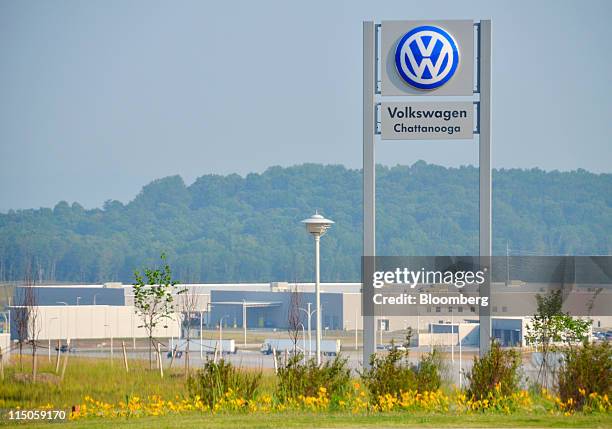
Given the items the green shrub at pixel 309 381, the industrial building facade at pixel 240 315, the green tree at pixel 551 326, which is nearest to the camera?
the green shrub at pixel 309 381

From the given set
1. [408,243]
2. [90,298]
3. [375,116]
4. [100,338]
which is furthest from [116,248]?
[375,116]

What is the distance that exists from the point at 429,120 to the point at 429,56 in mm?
1074

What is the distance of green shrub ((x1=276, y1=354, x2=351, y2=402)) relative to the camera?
50.2ft

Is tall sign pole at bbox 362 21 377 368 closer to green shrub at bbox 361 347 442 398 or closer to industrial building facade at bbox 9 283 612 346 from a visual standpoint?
green shrub at bbox 361 347 442 398

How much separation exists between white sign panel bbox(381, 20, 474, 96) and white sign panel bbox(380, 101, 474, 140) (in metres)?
0.26

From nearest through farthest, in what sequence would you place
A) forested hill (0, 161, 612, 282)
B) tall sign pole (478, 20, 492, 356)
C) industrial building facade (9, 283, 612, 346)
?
tall sign pole (478, 20, 492, 356) → industrial building facade (9, 283, 612, 346) → forested hill (0, 161, 612, 282)

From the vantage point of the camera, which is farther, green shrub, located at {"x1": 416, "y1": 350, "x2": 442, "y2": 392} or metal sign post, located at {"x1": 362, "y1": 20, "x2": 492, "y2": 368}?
metal sign post, located at {"x1": 362, "y1": 20, "x2": 492, "y2": 368}

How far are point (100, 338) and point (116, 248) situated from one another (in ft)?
401

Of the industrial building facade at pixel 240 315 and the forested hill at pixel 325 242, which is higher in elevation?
the forested hill at pixel 325 242

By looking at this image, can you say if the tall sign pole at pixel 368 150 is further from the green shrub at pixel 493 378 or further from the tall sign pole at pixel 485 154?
the green shrub at pixel 493 378

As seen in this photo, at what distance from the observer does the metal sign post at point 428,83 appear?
1758cm

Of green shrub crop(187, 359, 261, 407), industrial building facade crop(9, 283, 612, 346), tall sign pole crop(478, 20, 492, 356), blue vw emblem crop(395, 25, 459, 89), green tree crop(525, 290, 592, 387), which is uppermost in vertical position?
blue vw emblem crop(395, 25, 459, 89)

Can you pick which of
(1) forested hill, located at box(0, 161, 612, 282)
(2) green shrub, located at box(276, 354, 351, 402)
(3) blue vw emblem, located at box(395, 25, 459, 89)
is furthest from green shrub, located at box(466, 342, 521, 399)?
(1) forested hill, located at box(0, 161, 612, 282)

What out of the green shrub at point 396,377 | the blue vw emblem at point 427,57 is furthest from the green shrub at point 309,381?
the blue vw emblem at point 427,57
